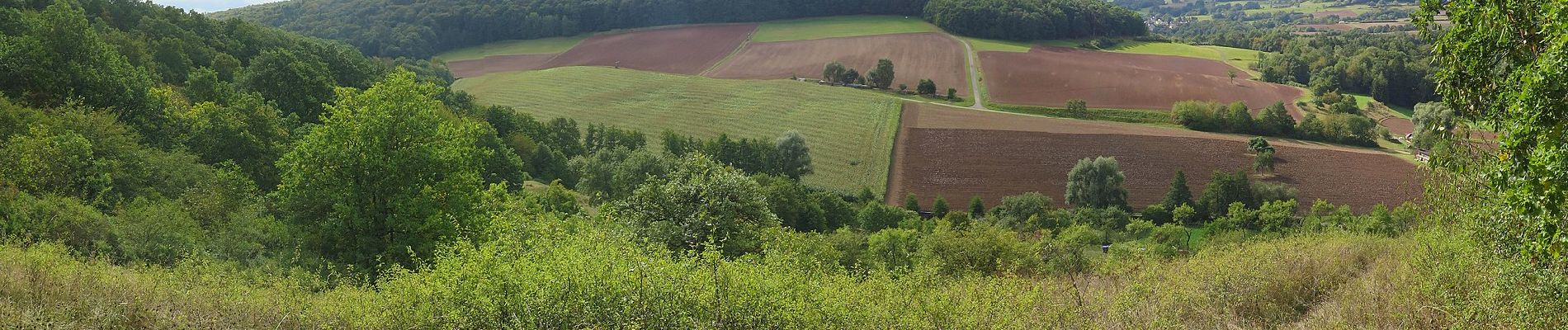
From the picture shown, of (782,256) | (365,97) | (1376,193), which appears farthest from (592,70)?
(782,256)

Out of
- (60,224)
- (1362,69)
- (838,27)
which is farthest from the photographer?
(838,27)

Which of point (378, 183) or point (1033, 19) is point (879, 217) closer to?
point (378, 183)

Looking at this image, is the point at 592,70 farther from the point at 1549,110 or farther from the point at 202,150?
the point at 1549,110

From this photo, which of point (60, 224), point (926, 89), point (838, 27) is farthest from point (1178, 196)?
point (838, 27)

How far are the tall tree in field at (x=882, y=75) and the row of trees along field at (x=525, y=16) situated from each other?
1312 inches

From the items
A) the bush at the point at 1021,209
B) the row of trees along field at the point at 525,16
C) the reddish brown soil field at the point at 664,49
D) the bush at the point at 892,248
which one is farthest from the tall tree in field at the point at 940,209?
the row of trees along field at the point at 525,16

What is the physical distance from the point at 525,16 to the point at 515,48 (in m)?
11.2

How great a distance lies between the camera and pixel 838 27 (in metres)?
132

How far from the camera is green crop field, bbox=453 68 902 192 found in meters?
72.2

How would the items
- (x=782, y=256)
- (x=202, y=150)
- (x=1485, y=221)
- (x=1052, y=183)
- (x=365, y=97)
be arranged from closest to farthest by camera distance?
(x=1485, y=221), (x=782, y=256), (x=365, y=97), (x=202, y=150), (x=1052, y=183)

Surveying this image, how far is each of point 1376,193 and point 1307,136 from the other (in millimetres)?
17183

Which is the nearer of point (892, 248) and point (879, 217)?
point (892, 248)

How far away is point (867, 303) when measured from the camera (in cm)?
1364

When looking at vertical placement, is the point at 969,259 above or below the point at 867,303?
below
